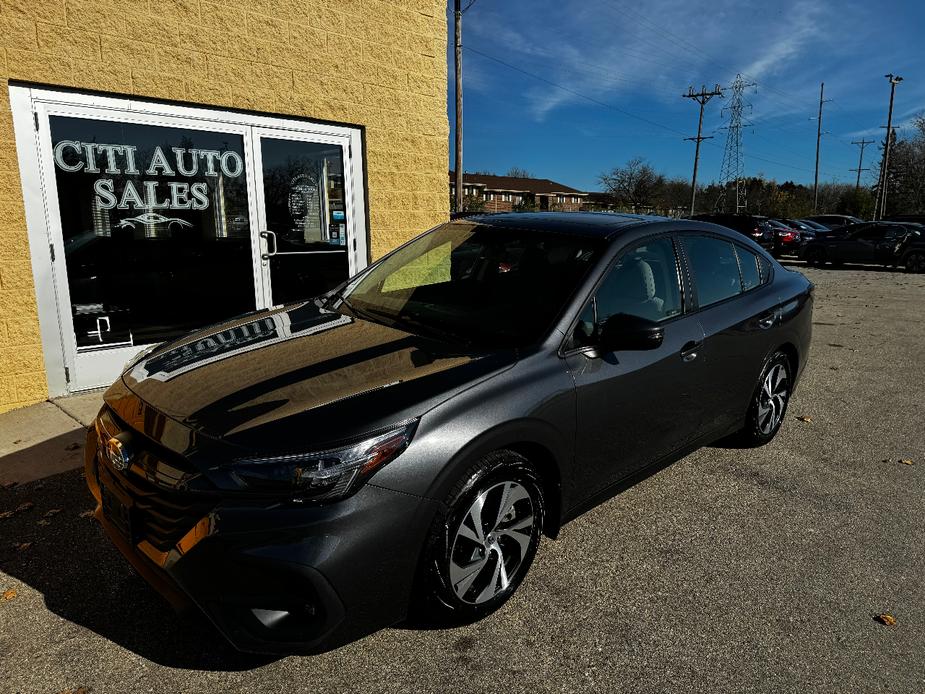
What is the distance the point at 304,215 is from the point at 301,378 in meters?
4.73

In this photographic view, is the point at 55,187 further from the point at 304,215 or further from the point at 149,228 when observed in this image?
the point at 304,215

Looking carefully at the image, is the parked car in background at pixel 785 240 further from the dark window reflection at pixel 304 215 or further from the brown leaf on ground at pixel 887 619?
the brown leaf on ground at pixel 887 619

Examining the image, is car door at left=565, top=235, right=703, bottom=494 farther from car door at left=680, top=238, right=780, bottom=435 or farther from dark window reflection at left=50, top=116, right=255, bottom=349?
dark window reflection at left=50, top=116, right=255, bottom=349

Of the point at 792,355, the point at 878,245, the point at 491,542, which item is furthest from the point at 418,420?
the point at 878,245

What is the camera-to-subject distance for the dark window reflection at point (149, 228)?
5348 millimetres

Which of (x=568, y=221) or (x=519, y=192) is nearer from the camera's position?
(x=568, y=221)

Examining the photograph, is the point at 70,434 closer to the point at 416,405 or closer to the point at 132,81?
the point at 132,81

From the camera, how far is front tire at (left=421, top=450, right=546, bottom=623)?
2.38 meters

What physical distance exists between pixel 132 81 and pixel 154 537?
462cm

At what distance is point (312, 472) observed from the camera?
2.11 m

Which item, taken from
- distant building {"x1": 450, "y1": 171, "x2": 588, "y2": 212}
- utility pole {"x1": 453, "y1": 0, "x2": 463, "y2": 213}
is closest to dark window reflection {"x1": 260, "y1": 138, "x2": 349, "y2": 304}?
utility pole {"x1": 453, "y1": 0, "x2": 463, "y2": 213}

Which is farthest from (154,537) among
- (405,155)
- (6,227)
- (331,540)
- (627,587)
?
(405,155)

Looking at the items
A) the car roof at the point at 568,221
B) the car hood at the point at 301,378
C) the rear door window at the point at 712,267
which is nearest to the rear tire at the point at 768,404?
the rear door window at the point at 712,267

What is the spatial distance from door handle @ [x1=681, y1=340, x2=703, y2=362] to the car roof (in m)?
0.71
